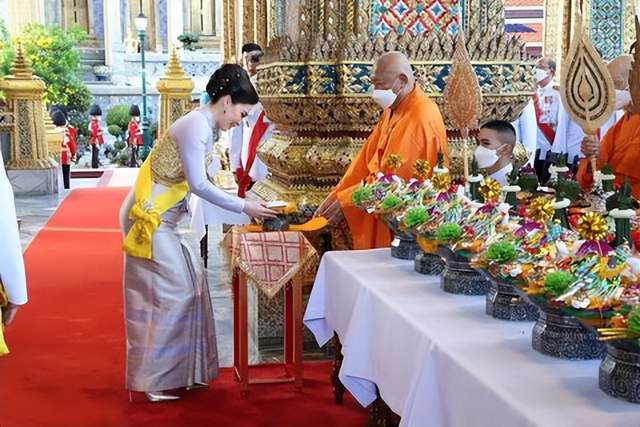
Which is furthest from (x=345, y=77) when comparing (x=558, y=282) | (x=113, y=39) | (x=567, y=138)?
(x=113, y=39)

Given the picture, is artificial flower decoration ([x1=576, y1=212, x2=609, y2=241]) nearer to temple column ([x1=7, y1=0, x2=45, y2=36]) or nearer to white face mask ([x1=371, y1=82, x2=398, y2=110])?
white face mask ([x1=371, y1=82, x2=398, y2=110])

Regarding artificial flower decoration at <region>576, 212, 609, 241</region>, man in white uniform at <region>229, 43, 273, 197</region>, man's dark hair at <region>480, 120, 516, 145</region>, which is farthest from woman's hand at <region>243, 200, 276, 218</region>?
artificial flower decoration at <region>576, 212, 609, 241</region>

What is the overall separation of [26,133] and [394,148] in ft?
31.3

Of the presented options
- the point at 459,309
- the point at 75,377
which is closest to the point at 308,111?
the point at 75,377

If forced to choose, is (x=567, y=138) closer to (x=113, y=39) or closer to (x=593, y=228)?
(x=593, y=228)

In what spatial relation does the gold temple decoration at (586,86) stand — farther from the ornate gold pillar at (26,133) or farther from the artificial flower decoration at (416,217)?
the ornate gold pillar at (26,133)

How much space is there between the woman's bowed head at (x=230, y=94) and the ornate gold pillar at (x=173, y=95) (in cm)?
759

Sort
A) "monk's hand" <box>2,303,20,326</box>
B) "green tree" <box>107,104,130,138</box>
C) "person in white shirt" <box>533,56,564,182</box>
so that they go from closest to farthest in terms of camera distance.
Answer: "monk's hand" <box>2,303,20,326</box> < "person in white shirt" <box>533,56,564,182</box> < "green tree" <box>107,104,130,138</box>

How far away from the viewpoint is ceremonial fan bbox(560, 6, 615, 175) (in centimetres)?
279

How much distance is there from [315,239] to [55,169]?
8841 mm

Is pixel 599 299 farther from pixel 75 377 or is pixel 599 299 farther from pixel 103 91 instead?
pixel 103 91

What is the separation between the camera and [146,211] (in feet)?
12.7

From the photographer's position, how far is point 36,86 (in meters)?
12.4

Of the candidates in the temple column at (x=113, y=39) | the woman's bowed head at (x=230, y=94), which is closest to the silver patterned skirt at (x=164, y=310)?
the woman's bowed head at (x=230, y=94)
